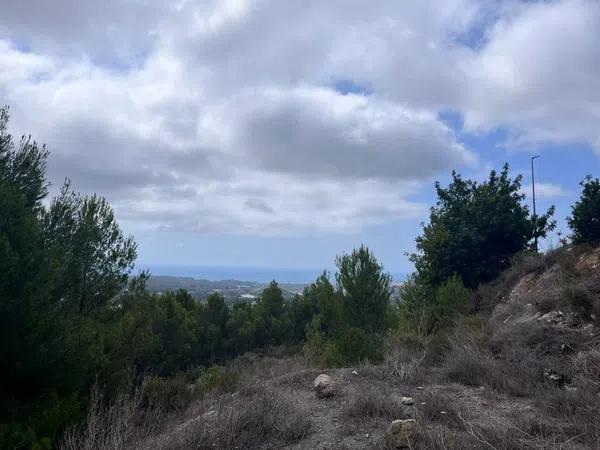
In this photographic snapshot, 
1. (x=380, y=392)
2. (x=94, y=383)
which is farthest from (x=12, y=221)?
(x=380, y=392)

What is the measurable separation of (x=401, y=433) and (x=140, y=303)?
10284mm

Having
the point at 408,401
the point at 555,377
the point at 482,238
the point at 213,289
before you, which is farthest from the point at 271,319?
the point at 213,289

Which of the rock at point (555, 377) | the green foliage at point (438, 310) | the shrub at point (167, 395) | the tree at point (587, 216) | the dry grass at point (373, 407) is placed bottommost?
the shrub at point (167, 395)

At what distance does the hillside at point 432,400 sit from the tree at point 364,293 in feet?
9.62

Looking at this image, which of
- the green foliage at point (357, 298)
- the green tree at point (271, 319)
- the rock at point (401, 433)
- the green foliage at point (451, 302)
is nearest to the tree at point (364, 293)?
the green foliage at point (357, 298)

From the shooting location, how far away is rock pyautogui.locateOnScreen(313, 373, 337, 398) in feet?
26.3

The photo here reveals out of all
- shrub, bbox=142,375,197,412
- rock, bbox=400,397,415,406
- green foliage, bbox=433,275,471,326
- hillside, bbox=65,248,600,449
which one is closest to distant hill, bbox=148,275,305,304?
shrub, bbox=142,375,197,412

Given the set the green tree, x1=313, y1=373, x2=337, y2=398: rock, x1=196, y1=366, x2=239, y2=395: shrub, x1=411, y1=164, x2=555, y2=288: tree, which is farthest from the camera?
the green tree

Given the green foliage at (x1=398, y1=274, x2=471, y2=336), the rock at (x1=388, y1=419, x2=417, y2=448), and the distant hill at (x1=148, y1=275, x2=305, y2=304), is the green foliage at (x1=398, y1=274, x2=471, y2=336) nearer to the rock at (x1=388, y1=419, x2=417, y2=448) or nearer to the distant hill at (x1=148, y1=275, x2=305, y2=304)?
the distant hill at (x1=148, y1=275, x2=305, y2=304)

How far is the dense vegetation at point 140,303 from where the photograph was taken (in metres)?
6.19

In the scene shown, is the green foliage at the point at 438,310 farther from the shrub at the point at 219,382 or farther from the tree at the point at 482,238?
the shrub at the point at 219,382

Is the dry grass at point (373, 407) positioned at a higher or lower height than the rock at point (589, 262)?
lower

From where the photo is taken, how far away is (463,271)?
2138 centimetres

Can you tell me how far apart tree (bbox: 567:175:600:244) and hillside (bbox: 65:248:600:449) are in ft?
19.3
